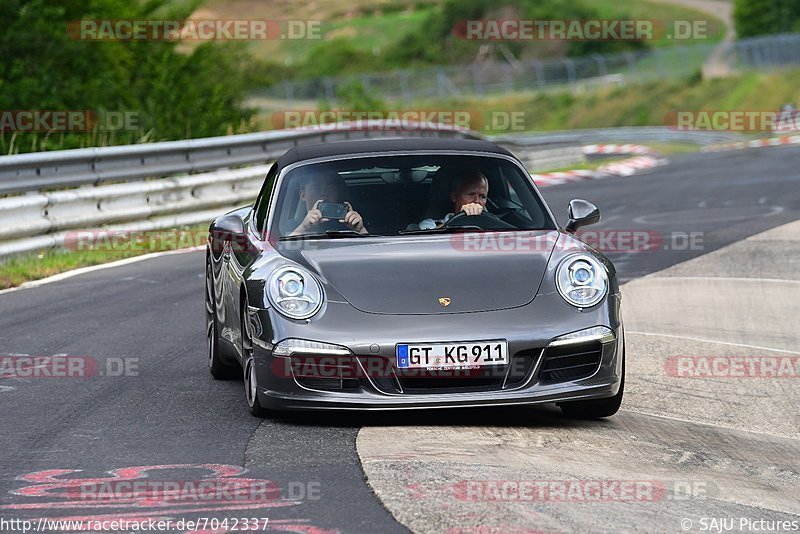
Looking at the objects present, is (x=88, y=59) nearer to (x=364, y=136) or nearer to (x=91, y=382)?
(x=364, y=136)

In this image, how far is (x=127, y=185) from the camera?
52.4ft

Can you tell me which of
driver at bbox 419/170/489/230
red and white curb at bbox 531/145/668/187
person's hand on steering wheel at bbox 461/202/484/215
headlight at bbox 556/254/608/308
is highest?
driver at bbox 419/170/489/230

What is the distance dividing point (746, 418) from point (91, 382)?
361cm

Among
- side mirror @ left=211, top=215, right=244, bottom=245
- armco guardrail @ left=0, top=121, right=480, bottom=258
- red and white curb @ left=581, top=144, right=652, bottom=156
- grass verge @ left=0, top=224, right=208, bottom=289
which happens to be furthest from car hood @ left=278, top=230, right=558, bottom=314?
red and white curb @ left=581, top=144, right=652, bottom=156

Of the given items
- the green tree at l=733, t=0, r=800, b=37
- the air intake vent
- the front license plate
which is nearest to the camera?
the front license plate

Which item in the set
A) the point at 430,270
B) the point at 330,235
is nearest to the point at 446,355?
the point at 430,270

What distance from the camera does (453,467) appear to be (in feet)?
19.1

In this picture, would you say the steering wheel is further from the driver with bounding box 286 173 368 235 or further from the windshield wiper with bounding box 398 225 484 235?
the driver with bounding box 286 173 368 235

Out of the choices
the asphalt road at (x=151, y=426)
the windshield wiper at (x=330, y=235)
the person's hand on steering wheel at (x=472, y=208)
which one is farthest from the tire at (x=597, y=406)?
the windshield wiper at (x=330, y=235)

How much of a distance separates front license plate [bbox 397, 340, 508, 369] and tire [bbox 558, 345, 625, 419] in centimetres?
55

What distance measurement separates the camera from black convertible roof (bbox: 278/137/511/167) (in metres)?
8.18

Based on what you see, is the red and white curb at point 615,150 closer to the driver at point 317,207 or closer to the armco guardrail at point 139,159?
the armco guardrail at point 139,159

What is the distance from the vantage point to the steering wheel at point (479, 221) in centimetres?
775

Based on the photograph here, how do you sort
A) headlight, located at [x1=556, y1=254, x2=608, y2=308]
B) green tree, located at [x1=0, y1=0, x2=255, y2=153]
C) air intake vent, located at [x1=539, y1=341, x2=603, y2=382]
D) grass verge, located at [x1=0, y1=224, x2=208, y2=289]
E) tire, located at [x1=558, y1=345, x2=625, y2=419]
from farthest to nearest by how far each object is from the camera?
green tree, located at [x1=0, y1=0, x2=255, y2=153]
grass verge, located at [x1=0, y1=224, x2=208, y2=289]
tire, located at [x1=558, y1=345, x2=625, y2=419]
headlight, located at [x1=556, y1=254, x2=608, y2=308]
air intake vent, located at [x1=539, y1=341, x2=603, y2=382]
